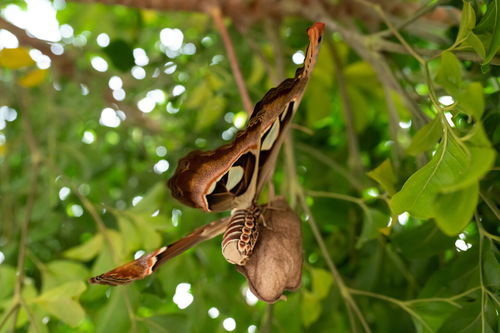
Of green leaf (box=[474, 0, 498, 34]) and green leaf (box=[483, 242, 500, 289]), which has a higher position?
green leaf (box=[474, 0, 498, 34])

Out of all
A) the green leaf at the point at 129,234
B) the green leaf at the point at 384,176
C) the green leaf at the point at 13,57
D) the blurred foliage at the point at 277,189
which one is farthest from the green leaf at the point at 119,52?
the green leaf at the point at 384,176

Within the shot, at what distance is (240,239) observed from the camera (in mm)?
365

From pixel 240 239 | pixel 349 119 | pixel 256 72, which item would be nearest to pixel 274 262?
pixel 240 239

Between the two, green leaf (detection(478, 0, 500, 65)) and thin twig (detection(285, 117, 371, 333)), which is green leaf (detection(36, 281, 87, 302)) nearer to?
thin twig (detection(285, 117, 371, 333))

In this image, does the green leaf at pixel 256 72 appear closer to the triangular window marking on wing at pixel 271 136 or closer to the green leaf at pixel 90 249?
the green leaf at pixel 90 249

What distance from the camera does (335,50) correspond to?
0.87 m

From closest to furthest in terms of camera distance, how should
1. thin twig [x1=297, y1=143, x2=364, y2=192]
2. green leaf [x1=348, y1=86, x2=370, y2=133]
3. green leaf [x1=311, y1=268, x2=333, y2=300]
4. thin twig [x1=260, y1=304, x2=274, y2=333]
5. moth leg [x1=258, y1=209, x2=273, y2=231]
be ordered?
moth leg [x1=258, y1=209, x2=273, y2=231] → thin twig [x1=260, y1=304, x2=274, y2=333] → green leaf [x1=311, y1=268, x2=333, y2=300] → thin twig [x1=297, y1=143, x2=364, y2=192] → green leaf [x1=348, y1=86, x2=370, y2=133]

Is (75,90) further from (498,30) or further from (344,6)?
(498,30)

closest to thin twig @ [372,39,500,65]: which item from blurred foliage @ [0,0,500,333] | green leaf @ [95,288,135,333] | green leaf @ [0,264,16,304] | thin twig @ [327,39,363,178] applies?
blurred foliage @ [0,0,500,333]

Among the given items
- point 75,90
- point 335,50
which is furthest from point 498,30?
point 75,90

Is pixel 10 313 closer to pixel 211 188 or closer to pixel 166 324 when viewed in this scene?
pixel 166 324

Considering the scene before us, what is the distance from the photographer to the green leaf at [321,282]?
0.63 m

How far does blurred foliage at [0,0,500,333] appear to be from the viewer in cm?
39

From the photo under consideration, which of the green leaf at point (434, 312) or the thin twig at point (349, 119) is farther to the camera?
the thin twig at point (349, 119)
